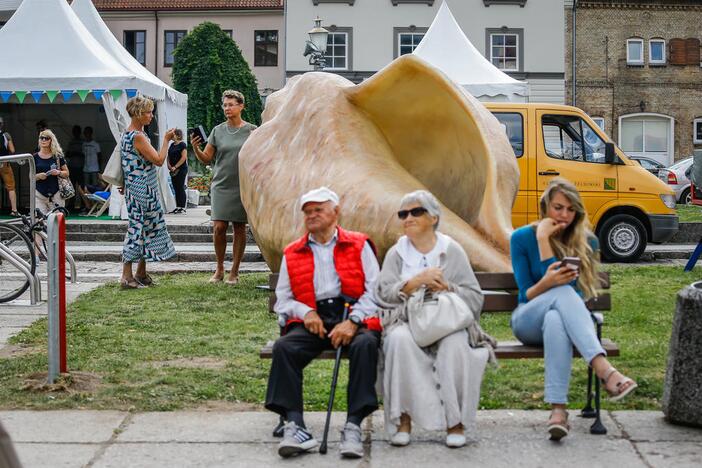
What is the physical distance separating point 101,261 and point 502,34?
2848 centimetres

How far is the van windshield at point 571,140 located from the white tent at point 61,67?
755cm

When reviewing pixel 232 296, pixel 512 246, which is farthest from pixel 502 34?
pixel 512 246

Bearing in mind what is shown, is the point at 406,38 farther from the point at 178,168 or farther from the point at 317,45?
the point at 178,168

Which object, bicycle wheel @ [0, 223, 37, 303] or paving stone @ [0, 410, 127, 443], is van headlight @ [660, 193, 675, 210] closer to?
bicycle wheel @ [0, 223, 37, 303]

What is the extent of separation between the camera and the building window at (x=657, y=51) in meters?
42.8

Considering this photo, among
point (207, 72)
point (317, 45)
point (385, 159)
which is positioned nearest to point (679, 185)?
point (317, 45)

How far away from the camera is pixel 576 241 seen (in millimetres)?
4996

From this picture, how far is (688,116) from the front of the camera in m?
42.6

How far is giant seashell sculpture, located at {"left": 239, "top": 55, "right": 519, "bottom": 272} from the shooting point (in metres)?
6.79

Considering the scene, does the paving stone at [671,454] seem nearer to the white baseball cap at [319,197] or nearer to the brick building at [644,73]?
the white baseball cap at [319,197]

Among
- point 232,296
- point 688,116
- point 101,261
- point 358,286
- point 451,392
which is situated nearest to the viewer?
point 451,392

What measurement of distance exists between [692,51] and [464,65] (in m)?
25.8

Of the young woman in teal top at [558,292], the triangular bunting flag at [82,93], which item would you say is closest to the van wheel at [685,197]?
the triangular bunting flag at [82,93]

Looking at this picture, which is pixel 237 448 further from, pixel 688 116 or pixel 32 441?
pixel 688 116
